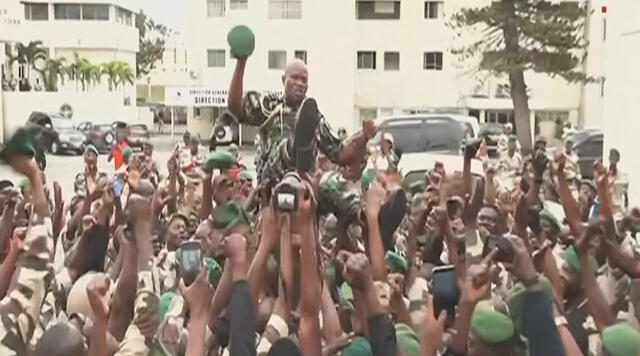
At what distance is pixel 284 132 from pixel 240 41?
0.62 m

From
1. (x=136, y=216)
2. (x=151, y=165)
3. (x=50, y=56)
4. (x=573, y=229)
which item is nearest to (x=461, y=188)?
(x=573, y=229)

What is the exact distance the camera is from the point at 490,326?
3.30m

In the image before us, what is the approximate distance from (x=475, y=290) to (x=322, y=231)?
1.95 meters

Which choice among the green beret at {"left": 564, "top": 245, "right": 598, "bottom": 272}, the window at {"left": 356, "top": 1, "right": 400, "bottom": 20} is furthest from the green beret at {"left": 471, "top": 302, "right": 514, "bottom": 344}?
the window at {"left": 356, "top": 1, "right": 400, "bottom": 20}

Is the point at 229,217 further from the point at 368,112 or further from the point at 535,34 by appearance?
the point at 368,112

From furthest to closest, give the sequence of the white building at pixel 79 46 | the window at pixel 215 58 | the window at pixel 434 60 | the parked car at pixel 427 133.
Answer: the white building at pixel 79 46 → the window at pixel 215 58 → the window at pixel 434 60 → the parked car at pixel 427 133

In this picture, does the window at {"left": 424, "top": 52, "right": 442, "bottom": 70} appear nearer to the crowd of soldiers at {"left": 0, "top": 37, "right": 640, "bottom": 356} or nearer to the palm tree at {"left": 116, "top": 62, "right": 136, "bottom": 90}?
the palm tree at {"left": 116, "top": 62, "right": 136, "bottom": 90}

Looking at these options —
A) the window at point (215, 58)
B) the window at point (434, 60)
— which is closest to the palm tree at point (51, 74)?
the window at point (215, 58)

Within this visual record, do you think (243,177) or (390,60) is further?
(390,60)

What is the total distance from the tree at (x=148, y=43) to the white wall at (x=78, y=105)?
17.0 m

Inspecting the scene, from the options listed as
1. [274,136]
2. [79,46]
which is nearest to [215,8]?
[79,46]

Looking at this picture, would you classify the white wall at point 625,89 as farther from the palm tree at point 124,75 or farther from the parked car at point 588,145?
the palm tree at point 124,75

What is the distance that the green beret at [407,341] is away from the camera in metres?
3.58

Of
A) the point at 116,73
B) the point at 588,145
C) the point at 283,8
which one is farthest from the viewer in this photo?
the point at 116,73
